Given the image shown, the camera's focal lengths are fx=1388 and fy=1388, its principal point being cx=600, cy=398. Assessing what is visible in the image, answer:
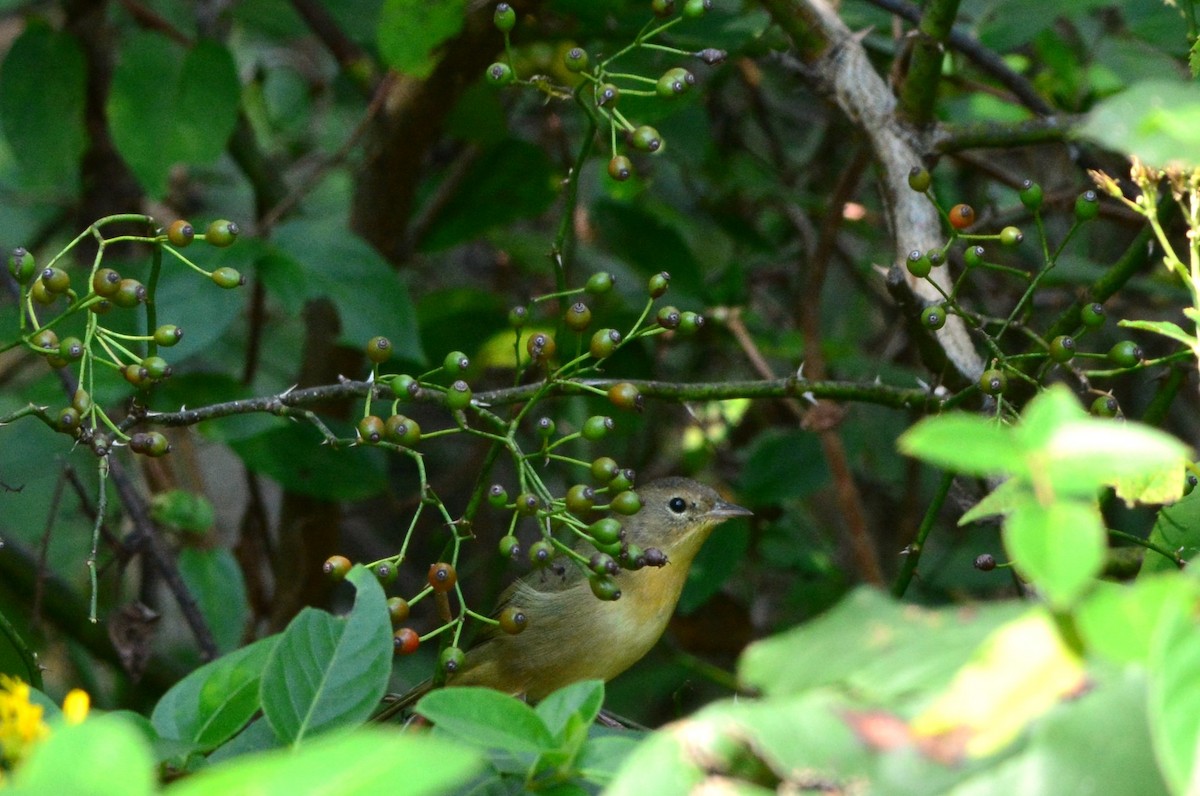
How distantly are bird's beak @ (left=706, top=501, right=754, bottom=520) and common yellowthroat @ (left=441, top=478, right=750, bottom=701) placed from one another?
196 millimetres

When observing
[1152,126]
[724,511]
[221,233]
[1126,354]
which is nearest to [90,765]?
[1152,126]

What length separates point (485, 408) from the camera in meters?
2.11

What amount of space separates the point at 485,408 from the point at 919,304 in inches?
31.5

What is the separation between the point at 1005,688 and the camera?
2.83 ft

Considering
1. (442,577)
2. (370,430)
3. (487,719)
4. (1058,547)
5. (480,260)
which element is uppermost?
(1058,547)

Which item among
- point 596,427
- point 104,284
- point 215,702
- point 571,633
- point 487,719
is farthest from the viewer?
point 571,633

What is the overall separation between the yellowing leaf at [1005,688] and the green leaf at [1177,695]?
0.06 metres

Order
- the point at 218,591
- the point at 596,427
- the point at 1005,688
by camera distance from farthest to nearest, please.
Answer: the point at 218,591, the point at 596,427, the point at 1005,688

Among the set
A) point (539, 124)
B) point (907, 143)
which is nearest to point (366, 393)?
point (907, 143)

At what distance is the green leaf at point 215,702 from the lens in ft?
5.57

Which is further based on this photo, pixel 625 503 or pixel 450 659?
pixel 625 503

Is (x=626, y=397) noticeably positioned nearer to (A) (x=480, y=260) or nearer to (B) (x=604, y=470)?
(B) (x=604, y=470)

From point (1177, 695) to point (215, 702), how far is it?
1.27 m

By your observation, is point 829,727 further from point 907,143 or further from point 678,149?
point 678,149
